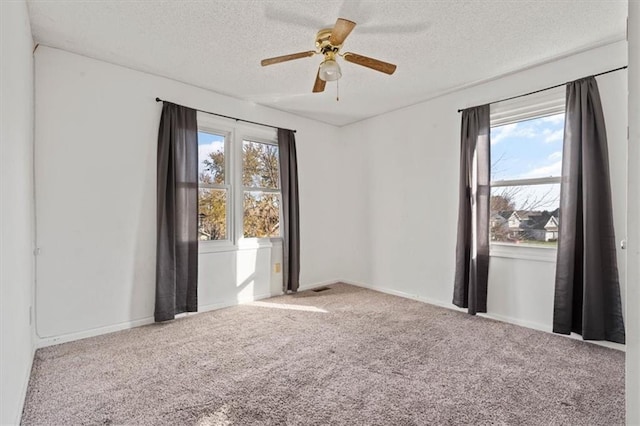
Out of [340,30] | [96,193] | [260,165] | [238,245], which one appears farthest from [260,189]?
[340,30]

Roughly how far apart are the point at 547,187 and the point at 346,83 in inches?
89.9

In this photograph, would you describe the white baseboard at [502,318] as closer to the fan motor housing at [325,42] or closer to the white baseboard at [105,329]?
the white baseboard at [105,329]

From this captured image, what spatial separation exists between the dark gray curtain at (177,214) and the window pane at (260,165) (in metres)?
0.77

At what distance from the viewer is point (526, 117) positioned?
10.5ft

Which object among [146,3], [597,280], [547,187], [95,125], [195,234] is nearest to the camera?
[146,3]

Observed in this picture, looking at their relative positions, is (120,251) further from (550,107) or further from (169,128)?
(550,107)

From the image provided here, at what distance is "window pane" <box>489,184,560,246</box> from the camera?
9.93 feet

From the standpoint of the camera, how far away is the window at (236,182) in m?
3.69

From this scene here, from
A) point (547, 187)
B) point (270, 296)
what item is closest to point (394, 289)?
point (270, 296)

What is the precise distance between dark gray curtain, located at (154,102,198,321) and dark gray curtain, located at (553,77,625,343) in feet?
11.6

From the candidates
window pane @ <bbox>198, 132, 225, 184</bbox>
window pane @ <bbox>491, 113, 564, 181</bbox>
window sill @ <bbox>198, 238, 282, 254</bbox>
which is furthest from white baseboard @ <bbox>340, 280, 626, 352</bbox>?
window pane @ <bbox>198, 132, 225, 184</bbox>

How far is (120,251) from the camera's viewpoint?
9.84 ft

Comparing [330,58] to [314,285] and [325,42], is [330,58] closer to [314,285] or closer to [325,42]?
[325,42]

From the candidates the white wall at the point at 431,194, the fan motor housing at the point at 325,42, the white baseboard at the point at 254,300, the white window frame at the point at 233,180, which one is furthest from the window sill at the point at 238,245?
the fan motor housing at the point at 325,42
